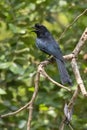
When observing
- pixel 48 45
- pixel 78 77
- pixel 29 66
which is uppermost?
pixel 78 77

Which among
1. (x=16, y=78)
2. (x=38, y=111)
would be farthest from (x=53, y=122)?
(x=16, y=78)

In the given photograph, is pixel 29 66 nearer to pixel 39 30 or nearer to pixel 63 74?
pixel 39 30

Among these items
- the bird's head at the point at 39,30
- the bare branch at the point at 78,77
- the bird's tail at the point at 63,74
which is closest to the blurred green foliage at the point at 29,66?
the bird's head at the point at 39,30

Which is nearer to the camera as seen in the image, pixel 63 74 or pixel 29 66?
pixel 63 74

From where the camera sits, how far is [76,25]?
5133mm

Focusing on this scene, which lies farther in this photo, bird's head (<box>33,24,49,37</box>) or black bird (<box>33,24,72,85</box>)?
bird's head (<box>33,24,49,37</box>)

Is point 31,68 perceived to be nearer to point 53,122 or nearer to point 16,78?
point 16,78

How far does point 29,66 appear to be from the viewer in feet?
14.9

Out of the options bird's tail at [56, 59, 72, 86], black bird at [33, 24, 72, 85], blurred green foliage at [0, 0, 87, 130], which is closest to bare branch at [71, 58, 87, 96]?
bird's tail at [56, 59, 72, 86]

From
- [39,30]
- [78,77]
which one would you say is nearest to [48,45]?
[39,30]

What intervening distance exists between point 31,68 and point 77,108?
0.79m

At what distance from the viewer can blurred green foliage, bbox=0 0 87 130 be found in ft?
14.9

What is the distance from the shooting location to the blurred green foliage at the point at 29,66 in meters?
4.55

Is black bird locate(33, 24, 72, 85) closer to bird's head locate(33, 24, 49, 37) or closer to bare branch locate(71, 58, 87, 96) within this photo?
bird's head locate(33, 24, 49, 37)
